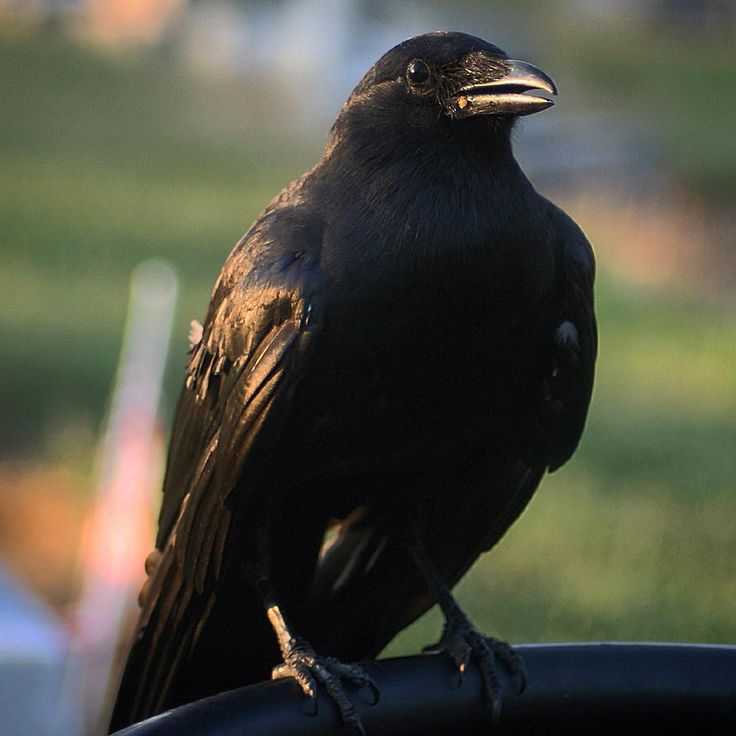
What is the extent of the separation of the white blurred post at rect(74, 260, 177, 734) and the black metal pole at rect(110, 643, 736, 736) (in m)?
1.92

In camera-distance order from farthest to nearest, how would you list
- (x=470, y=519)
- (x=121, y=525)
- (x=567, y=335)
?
(x=121, y=525) → (x=470, y=519) → (x=567, y=335)

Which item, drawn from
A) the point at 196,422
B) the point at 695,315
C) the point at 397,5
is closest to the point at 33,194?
the point at 695,315

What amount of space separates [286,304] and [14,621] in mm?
1369

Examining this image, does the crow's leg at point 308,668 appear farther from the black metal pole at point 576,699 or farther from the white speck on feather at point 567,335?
the white speck on feather at point 567,335

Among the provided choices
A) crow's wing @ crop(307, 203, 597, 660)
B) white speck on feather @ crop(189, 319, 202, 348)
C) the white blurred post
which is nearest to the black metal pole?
crow's wing @ crop(307, 203, 597, 660)

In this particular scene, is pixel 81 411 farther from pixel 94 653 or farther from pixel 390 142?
pixel 390 142

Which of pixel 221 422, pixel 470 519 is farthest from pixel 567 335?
pixel 221 422

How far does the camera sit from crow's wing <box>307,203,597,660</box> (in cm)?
335

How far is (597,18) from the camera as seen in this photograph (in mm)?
29859

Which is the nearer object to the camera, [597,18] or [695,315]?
[695,315]

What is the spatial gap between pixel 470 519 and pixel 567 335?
483 mm

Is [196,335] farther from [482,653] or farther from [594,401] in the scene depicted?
[594,401]

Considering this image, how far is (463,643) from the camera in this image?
316 centimetres

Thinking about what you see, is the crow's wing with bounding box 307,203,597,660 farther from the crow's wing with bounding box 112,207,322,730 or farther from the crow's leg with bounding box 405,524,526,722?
the crow's wing with bounding box 112,207,322,730
